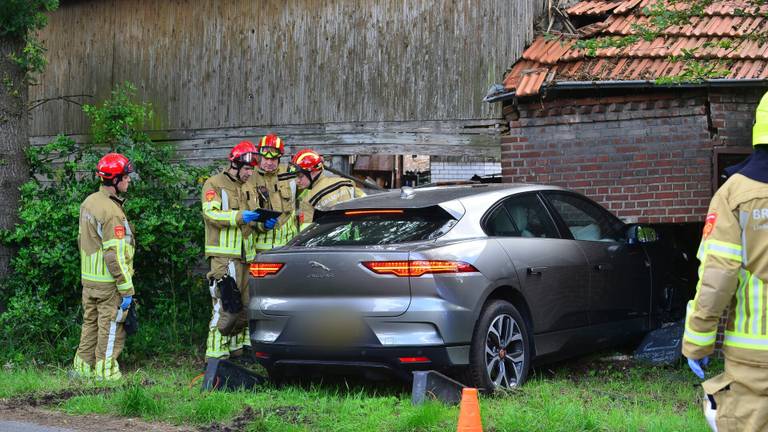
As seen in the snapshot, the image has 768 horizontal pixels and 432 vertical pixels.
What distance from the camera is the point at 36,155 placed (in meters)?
9.88

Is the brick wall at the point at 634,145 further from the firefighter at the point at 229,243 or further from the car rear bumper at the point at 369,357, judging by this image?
the car rear bumper at the point at 369,357

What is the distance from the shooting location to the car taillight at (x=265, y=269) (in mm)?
6650

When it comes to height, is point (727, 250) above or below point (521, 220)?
above

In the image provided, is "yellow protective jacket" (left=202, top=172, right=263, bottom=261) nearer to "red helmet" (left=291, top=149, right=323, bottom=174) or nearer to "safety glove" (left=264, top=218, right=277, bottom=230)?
"safety glove" (left=264, top=218, right=277, bottom=230)

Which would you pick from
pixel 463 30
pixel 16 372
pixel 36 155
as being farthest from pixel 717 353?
pixel 36 155

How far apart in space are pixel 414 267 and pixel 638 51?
4291 mm

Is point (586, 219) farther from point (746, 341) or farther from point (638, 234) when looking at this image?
point (746, 341)

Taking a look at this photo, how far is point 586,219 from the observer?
7.97 metres

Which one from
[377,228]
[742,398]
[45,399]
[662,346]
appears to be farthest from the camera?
[662,346]

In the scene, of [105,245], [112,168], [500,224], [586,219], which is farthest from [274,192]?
[586,219]

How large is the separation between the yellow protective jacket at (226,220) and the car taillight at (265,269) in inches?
66.7

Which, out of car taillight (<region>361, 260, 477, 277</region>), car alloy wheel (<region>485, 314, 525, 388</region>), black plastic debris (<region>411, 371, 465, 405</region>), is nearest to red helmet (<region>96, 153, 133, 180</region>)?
car taillight (<region>361, 260, 477, 277</region>)

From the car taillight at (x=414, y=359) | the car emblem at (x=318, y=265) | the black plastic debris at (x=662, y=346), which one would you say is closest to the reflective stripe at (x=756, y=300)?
the car taillight at (x=414, y=359)

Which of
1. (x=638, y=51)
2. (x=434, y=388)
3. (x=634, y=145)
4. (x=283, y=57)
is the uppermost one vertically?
(x=283, y=57)
